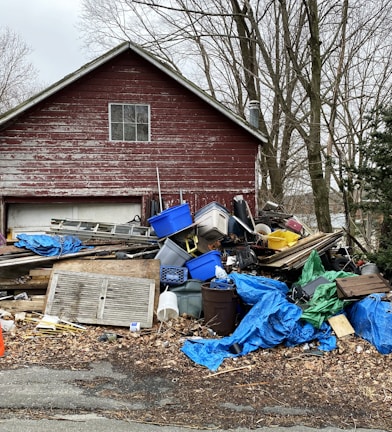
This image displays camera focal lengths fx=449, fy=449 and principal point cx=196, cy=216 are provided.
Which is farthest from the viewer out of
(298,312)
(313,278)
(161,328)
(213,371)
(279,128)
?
(279,128)

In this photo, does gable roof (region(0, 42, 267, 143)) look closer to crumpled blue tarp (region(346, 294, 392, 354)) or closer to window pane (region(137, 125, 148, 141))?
window pane (region(137, 125, 148, 141))

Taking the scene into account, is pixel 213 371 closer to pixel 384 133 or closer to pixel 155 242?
pixel 155 242

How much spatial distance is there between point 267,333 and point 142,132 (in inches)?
286

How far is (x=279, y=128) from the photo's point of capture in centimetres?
2400

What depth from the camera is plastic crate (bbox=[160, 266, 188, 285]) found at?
8.91 metres

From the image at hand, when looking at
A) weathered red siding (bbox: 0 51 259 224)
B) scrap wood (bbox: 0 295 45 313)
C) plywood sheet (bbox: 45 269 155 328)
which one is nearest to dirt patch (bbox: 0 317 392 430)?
plywood sheet (bbox: 45 269 155 328)

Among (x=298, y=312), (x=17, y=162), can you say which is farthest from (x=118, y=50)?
(x=298, y=312)

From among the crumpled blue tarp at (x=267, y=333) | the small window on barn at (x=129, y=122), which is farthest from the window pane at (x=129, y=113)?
the crumpled blue tarp at (x=267, y=333)

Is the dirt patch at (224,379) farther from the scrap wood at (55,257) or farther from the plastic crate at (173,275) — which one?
the scrap wood at (55,257)

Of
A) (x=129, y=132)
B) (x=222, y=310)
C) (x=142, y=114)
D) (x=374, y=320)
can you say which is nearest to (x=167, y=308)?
(x=222, y=310)

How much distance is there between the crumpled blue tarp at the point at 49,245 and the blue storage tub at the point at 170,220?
5.65 ft

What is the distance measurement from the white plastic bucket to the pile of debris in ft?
0.06

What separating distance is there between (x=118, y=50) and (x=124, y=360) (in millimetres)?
8277

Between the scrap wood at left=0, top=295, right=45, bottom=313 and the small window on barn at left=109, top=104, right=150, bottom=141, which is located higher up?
the small window on barn at left=109, top=104, right=150, bottom=141
